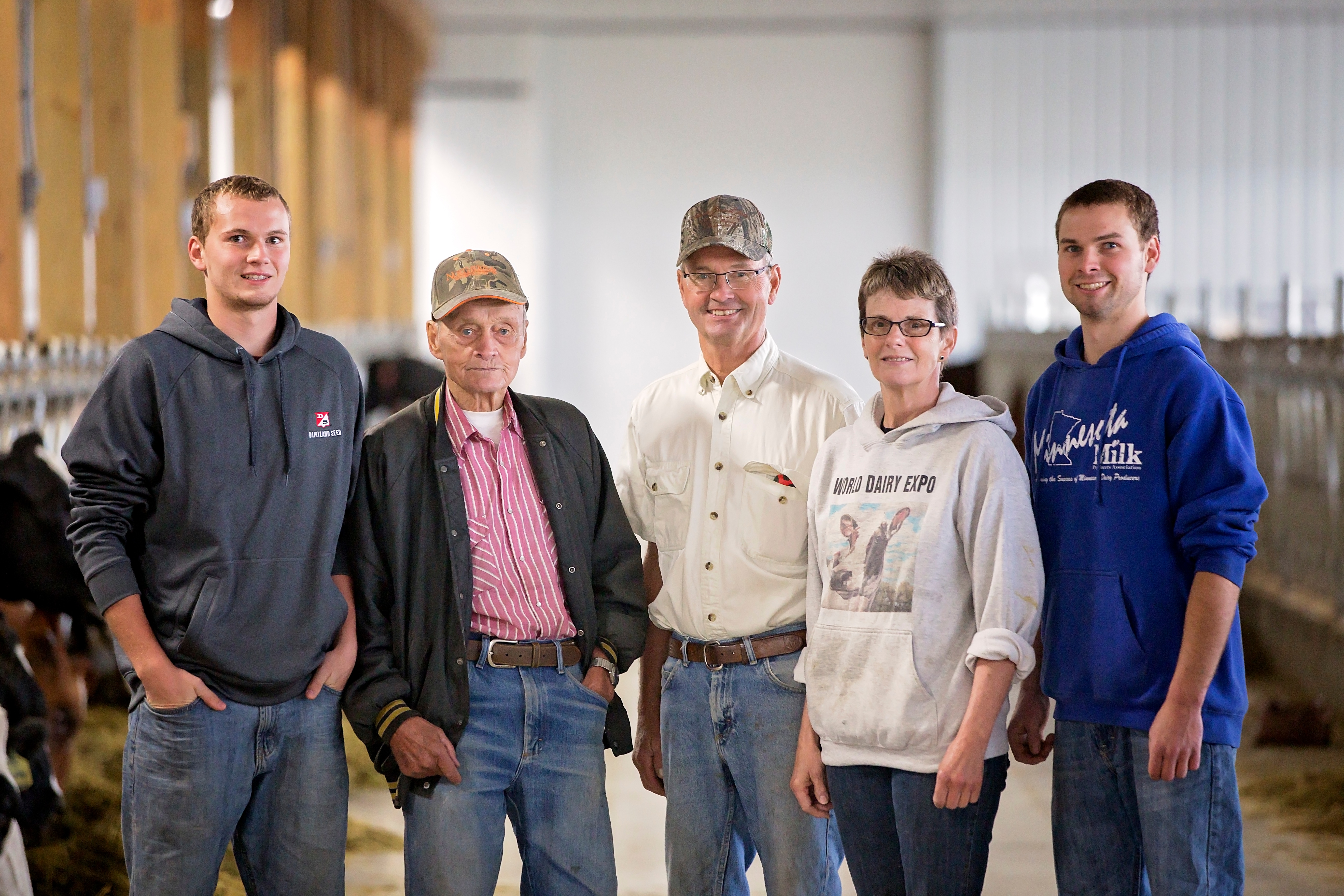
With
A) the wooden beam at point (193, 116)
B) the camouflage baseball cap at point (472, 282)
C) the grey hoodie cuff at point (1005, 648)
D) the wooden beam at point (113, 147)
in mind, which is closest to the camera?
the grey hoodie cuff at point (1005, 648)

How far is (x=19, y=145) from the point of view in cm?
479

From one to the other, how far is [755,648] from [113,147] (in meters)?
4.75

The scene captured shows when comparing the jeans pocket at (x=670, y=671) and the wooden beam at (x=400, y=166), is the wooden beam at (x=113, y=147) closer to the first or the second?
the jeans pocket at (x=670, y=671)

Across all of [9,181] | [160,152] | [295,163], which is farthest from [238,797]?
[295,163]

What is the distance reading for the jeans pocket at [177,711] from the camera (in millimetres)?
2221

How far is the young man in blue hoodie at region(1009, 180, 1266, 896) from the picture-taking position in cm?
207

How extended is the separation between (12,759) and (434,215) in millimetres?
11559

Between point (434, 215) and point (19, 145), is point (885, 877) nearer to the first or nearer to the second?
point (19, 145)

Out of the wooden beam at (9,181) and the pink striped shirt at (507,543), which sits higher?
the wooden beam at (9,181)

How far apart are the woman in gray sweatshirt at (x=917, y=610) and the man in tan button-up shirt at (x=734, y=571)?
16cm

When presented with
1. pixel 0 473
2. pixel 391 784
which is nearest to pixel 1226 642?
pixel 391 784

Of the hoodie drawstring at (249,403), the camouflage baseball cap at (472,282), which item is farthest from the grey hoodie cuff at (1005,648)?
the hoodie drawstring at (249,403)

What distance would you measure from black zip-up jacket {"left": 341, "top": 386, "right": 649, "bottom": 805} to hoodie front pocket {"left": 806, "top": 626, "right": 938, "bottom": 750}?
414 mm

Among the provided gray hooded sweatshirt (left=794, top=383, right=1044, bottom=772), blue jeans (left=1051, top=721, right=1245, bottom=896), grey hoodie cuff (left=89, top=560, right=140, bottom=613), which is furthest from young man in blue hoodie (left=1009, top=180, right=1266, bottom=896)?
grey hoodie cuff (left=89, top=560, right=140, bottom=613)
